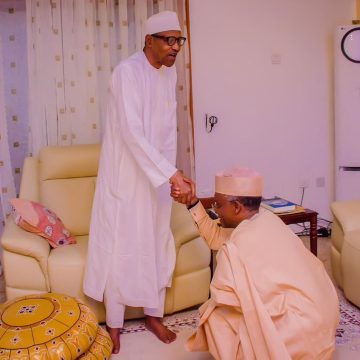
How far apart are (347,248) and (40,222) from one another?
1786mm

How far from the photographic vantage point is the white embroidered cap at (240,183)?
1935mm

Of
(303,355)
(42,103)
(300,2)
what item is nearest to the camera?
(303,355)

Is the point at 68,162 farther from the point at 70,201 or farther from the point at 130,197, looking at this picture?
the point at 130,197

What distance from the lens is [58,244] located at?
2785 mm

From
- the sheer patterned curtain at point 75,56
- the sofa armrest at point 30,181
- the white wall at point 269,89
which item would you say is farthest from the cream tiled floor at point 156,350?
the white wall at point 269,89

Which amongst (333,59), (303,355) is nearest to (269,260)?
(303,355)

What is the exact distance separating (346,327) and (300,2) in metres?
2.95

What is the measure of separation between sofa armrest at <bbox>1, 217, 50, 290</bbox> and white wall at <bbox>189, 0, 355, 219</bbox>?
1.86m

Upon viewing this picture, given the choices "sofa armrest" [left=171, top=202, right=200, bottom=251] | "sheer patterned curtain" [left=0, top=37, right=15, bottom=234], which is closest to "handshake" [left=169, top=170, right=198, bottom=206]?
"sofa armrest" [left=171, top=202, right=200, bottom=251]

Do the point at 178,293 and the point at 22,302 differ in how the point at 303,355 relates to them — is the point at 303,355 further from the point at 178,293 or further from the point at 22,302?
the point at 22,302

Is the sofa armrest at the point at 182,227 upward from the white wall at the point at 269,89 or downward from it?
downward

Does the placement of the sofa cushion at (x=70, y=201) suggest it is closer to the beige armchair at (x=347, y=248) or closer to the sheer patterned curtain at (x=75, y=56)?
the sheer patterned curtain at (x=75, y=56)

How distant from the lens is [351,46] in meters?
4.15

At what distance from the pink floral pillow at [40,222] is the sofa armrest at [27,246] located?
7 centimetres
